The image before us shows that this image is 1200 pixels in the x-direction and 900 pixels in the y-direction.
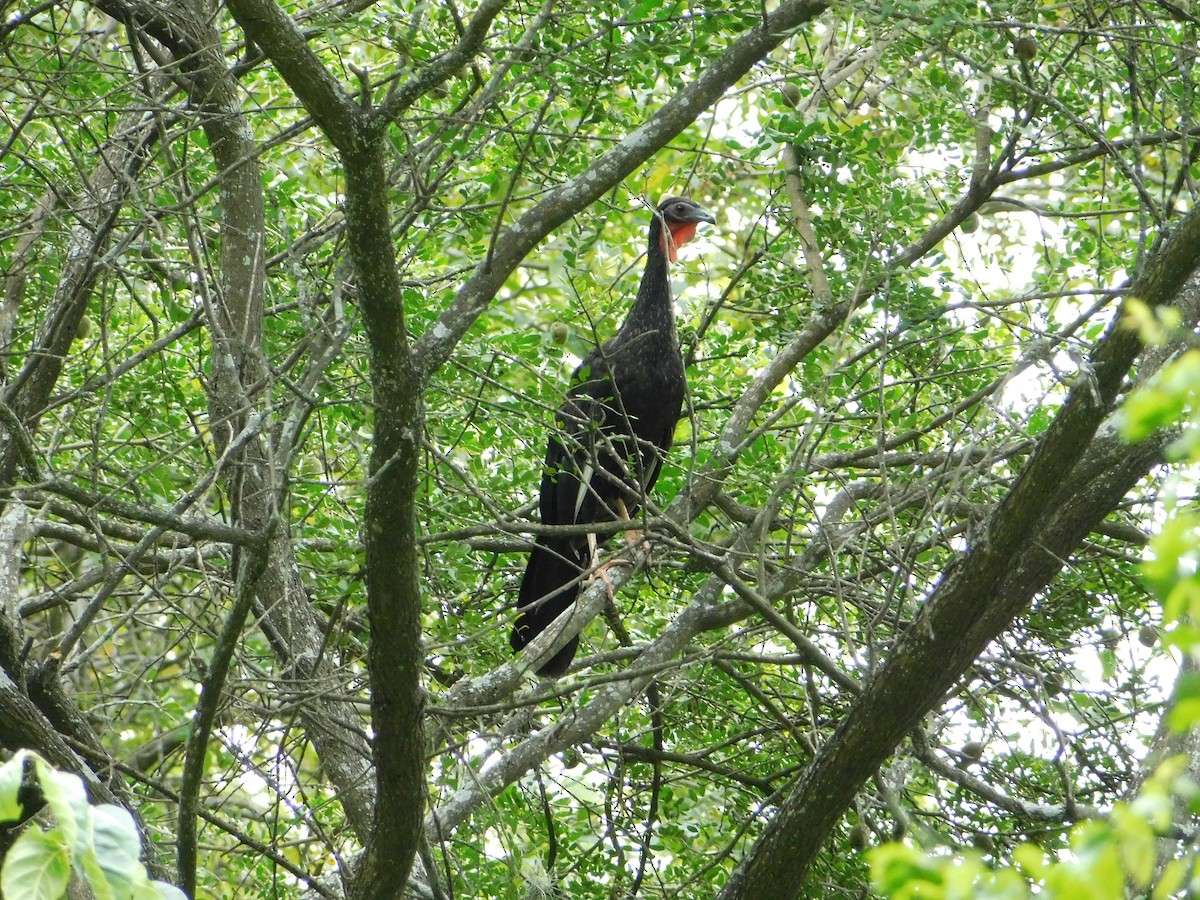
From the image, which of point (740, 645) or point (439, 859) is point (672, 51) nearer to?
point (740, 645)

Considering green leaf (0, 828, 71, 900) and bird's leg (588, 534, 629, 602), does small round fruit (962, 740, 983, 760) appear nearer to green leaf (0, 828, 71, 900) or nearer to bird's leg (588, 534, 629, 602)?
bird's leg (588, 534, 629, 602)

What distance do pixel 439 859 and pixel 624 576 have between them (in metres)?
1.27

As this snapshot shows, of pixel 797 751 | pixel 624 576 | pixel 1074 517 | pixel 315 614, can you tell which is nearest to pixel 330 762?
pixel 315 614

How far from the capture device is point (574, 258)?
3592mm

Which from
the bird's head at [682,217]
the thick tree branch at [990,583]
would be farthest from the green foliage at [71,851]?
the bird's head at [682,217]

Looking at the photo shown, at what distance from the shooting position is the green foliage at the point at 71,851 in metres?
1.21

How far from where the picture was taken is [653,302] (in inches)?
219

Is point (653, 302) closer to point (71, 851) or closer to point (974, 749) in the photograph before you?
point (974, 749)

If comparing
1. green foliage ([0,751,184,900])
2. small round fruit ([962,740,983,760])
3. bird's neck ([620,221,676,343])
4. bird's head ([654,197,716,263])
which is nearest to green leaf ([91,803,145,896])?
green foliage ([0,751,184,900])

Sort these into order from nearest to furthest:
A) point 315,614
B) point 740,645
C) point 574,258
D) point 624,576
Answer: point 574,258 → point 315,614 → point 740,645 → point 624,576

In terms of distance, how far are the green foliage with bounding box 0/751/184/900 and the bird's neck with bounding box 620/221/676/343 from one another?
4.23 meters

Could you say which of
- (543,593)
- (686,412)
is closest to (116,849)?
(686,412)

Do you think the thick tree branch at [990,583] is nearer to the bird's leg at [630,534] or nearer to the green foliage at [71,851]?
the bird's leg at [630,534]

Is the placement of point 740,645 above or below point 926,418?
below
